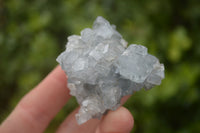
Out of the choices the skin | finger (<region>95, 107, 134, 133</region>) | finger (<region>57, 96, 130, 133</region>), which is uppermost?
the skin

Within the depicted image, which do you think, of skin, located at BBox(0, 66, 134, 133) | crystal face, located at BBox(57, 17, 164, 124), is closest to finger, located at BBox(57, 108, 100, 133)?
skin, located at BBox(0, 66, 134, 133)

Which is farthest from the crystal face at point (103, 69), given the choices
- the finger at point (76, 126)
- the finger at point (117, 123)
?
the finger at point (76, 126)

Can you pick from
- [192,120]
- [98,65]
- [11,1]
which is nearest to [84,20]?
[11,1]

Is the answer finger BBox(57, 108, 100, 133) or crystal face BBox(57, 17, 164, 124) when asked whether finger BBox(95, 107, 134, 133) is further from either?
finger BBox(57, 108, 100, 133)

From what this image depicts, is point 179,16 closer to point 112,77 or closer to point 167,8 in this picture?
point 167,8

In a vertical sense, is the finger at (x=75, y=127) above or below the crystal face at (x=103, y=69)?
below

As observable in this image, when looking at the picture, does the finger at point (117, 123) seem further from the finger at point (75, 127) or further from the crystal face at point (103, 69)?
the finger at point (75, 127)

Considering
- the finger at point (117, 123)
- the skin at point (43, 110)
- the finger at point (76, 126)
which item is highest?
the skin at point (43, 110)
